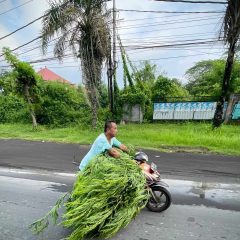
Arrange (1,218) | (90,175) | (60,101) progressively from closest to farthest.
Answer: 1. (90,175)
2. (1,218)
3. (60,101)

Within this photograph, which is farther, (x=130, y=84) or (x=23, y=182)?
(x=130, y=84)

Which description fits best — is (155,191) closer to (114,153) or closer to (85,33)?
(114,153)

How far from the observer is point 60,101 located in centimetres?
1903

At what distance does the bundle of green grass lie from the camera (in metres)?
3.73

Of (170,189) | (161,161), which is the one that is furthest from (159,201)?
(161,161)

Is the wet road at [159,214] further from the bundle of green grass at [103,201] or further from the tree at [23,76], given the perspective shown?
the tree at [23,76]

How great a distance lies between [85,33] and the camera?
14.6 meters

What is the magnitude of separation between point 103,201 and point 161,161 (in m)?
5.16

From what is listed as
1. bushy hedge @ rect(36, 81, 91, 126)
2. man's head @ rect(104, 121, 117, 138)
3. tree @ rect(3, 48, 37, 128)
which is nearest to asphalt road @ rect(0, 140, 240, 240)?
man's head @ rect(104, 121, 117, 138)

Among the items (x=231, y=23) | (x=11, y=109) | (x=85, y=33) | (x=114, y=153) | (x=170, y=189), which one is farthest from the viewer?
(x=11, y=109)

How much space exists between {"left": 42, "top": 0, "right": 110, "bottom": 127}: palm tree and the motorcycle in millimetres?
10421

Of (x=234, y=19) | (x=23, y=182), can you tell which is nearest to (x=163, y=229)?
(x=23, y=182)

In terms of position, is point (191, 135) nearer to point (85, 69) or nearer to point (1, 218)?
point (85, 69)

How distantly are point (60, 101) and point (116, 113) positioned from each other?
375 centimetres
